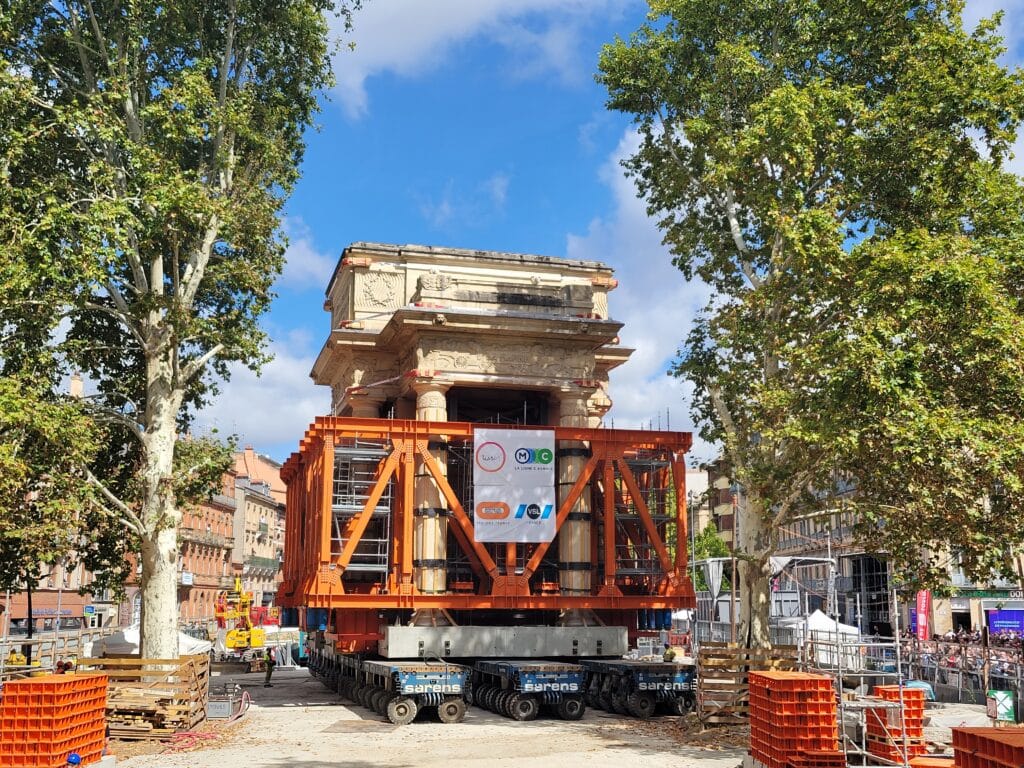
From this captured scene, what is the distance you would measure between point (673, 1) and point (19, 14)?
60.1ft

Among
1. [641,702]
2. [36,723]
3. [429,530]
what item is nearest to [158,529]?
[429,530]

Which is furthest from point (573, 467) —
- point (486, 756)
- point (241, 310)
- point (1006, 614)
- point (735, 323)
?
point (1006, 614)

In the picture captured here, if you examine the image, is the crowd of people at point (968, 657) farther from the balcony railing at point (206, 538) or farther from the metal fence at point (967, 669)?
the balcony railing at point (206, 538)

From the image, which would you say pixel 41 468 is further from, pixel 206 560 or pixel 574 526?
pixel 206 560

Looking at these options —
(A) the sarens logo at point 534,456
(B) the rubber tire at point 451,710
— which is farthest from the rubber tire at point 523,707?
(A) the sarens logo at point 534,456

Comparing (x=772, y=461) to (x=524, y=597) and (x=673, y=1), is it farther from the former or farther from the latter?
(x=673, y=1)

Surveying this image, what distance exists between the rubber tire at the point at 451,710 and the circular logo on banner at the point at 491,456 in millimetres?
8039

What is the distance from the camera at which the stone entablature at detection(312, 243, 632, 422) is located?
117 ft

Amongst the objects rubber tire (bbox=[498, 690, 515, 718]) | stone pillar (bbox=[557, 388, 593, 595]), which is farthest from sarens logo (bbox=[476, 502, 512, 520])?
rubber tire (bbox=[498, 690, 515, 718])

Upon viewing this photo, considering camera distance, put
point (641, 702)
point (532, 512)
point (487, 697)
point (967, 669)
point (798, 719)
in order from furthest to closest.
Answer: point (967, 669), point (532, 512), point (487, 697), point (641, 702), point (798, 719)

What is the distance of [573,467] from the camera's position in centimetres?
3522

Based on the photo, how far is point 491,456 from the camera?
32.9 meters

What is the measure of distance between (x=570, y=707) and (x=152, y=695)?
11.1m

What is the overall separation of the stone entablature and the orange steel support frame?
3117mm
